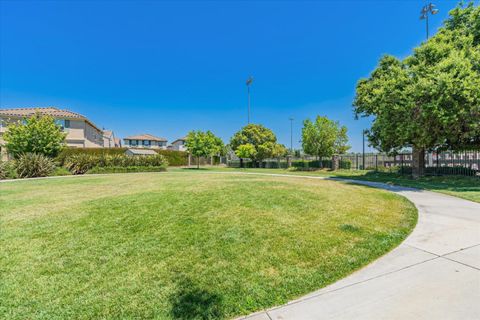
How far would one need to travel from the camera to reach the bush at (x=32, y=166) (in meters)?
16.3

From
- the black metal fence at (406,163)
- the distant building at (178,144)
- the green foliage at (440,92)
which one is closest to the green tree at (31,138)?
the green foliage at (440,92)

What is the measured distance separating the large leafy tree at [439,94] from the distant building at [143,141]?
53.9 meters

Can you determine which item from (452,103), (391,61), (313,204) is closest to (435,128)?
(452,103)

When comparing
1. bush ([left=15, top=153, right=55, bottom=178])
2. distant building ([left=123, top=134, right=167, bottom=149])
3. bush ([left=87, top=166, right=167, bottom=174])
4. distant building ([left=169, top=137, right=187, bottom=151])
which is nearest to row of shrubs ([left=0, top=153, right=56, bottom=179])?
bush ([left=15, top=153, right=55, bottom=178])

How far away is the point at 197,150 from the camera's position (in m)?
27.0

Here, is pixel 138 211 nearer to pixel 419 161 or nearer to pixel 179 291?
pixel 179 291

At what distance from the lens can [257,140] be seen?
35.1 metres

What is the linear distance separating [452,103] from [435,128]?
1.45 metres

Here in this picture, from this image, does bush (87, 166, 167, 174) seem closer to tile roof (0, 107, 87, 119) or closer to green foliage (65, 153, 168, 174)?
green foliage (65, 153, 168, 174)

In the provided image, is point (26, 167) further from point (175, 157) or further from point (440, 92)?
point (440, 92)

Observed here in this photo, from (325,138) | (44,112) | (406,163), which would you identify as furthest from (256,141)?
(44,112)

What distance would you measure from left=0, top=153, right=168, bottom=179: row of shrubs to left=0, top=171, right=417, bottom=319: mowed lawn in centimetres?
1346

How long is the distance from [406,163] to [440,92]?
856 centimetres

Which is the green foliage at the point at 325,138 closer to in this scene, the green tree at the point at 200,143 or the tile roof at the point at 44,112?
the green tree at the point at 200,143
